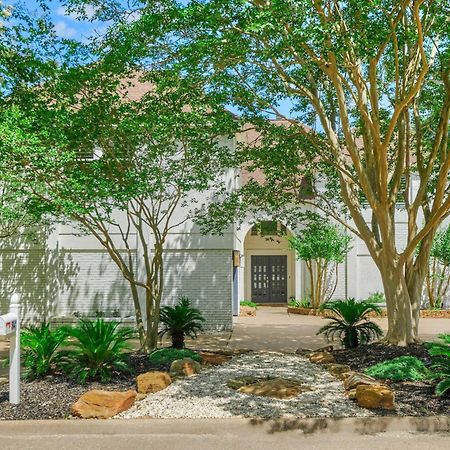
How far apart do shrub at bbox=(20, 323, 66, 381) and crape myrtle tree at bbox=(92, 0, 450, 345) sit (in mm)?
4082

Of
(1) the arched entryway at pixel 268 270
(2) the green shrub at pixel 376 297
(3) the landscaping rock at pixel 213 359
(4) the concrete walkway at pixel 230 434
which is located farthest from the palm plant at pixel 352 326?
(1) the arched entryway at pixel 268 270

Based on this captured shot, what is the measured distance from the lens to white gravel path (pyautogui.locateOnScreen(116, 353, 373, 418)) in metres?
5.75

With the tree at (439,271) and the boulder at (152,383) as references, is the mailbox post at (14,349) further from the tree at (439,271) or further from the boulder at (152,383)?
the tree at (439,271)

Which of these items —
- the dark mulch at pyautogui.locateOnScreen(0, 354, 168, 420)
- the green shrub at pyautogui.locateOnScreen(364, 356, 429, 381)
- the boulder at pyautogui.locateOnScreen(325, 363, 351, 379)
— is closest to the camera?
the dark mulch at pyautogui.locateOnScreen(0, 354, 168, 420)

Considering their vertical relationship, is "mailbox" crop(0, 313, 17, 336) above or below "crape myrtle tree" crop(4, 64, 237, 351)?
below

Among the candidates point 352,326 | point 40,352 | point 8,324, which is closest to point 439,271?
point 352,326

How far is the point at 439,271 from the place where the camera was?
21.8 m

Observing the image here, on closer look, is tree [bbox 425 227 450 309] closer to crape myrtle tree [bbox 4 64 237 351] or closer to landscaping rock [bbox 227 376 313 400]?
crape myrtle tree [bbox 4 64 237 351]

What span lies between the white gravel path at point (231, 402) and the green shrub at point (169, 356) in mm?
863

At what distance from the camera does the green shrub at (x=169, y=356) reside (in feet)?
27.5

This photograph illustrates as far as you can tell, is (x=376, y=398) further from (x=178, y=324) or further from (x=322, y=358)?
(x=178, y=324)

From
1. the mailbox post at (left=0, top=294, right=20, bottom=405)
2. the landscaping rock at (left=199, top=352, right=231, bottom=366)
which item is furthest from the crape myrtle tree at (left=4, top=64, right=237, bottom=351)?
the mailbox post at (left=0, top=294, right=20, bottom=405)

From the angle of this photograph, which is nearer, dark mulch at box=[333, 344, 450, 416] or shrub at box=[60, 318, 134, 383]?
dark mulch at box=[333, 344, 450, 416]

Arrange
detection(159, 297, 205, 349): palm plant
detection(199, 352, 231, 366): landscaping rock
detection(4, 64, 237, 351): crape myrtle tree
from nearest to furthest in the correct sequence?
detection(4, 64, 237, 351): crape myrtle tree < detection(199, 352, 231, 366): landscaping rock < detection(159, 297, 205, 349): palm plant
